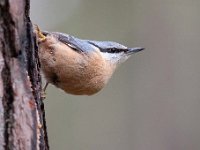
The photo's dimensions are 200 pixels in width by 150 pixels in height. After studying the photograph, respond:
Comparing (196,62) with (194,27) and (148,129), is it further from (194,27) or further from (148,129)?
(148,129)

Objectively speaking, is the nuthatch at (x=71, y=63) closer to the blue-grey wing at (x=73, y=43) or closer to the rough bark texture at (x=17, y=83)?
the blue-grey wing at (x=73, y=43)

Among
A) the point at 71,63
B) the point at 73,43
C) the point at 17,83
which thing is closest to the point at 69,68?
the point at 71,63

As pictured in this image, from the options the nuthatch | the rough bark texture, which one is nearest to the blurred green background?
the nuthatch

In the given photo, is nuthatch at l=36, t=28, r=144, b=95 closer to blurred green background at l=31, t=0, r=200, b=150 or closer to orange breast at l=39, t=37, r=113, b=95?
orange breast at l=39, t=37, r=113, b=95

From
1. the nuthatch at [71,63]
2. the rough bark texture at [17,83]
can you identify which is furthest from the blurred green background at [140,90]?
the rough bark texture at [17,83]

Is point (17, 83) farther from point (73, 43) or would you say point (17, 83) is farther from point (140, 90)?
point (140, 90)

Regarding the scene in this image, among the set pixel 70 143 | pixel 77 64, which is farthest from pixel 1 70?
pixel 70 143
